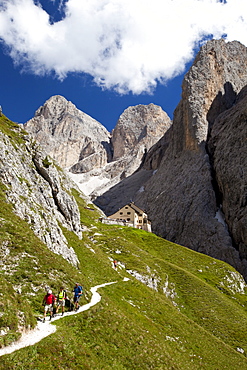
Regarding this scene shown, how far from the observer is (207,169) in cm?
11950

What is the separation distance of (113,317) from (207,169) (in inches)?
4192

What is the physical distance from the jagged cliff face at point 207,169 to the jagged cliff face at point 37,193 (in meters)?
64.1

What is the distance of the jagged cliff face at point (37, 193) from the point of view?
1266 inches

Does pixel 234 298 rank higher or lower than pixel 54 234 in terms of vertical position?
lower

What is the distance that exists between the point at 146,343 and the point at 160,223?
100207 millimetres

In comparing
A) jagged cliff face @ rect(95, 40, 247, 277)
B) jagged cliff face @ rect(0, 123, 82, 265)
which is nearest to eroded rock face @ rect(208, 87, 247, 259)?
jagged cliff face @ rect(95, 40, 247, 277)

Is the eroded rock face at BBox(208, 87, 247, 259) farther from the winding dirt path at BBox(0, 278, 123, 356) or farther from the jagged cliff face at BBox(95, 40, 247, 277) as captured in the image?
the winding dirt path at BBox(0, 278, 123, 356)

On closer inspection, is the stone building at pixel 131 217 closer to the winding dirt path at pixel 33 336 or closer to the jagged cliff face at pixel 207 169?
the jagged cliff face at pixel 207 169

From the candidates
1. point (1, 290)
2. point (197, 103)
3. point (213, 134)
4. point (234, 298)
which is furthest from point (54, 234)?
point (197, 103)

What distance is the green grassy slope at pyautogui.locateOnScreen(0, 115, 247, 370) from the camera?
585 inches

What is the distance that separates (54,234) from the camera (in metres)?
33.8

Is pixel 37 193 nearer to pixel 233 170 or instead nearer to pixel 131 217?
pixel 131 217

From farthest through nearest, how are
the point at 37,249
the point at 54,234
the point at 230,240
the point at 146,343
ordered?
the point at 230,240 < the point at 54,234 < the point at 37,249 < the point at 146,343

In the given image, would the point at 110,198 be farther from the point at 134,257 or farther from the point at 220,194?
the point at 134,257
